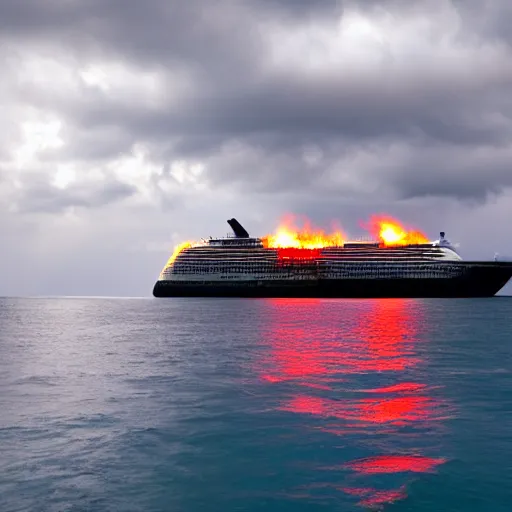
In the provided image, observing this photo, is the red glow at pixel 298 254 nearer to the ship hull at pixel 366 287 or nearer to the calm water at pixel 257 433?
the ship hull at pixel 366 287

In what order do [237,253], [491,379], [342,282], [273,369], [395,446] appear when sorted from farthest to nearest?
1. [237,253]
2. [342,282]
3. [273,369]
4. [491,379]
5. [395,446]

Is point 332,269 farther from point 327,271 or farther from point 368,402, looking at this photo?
point 368,402

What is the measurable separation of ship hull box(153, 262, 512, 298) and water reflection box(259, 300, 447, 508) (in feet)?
349

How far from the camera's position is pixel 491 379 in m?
30.3

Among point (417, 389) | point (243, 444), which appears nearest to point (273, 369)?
point (417, 389)

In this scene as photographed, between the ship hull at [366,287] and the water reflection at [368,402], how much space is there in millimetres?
106288

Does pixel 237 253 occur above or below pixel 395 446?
above

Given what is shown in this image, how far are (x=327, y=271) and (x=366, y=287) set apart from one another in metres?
10.4

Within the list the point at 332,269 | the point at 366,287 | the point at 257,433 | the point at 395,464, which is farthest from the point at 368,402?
the point at 332,269

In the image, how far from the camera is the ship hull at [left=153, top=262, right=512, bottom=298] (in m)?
150

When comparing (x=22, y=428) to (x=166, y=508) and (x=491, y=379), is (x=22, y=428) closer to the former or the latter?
(x=166, y=508)

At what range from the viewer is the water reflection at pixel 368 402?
14930mm

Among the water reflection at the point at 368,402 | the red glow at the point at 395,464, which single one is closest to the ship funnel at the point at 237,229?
the water reflection at the point at 368,402

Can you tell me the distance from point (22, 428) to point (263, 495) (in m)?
9.59
